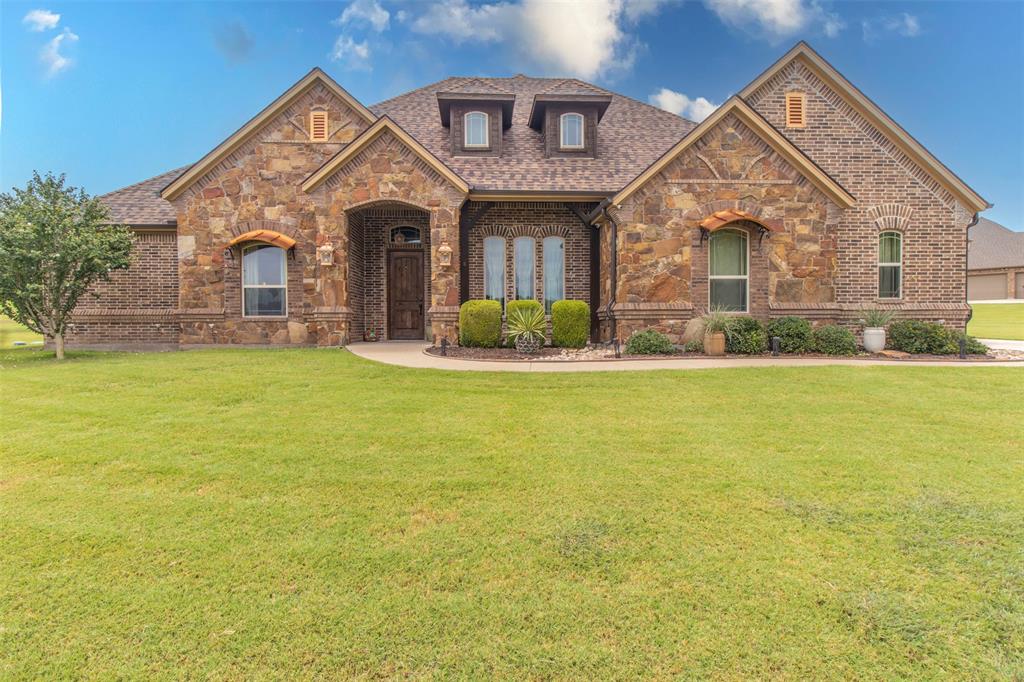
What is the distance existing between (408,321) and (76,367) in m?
8.45

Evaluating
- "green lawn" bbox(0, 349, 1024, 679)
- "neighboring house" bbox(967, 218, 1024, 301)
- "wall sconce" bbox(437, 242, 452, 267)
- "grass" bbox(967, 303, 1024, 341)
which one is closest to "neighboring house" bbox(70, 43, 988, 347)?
"wall sconce" bbox(437, 242, 452, 267)

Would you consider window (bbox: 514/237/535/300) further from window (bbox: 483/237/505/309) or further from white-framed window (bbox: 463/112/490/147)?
white-framed window (bbox: 463/112/490/147)

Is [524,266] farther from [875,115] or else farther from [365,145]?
[875,115]

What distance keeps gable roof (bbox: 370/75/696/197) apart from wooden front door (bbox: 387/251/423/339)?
126 inches

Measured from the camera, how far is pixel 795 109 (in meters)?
15.4

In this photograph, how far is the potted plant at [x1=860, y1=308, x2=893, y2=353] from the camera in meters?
13.1

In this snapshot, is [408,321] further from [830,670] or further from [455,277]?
[830,670]

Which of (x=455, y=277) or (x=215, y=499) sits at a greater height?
(x=455, y=277)

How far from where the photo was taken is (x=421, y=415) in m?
6.57

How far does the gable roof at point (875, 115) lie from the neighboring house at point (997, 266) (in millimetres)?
43284

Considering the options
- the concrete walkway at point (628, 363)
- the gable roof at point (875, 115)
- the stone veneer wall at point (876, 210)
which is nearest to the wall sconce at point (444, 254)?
the concrete walkway at point (628, 363)

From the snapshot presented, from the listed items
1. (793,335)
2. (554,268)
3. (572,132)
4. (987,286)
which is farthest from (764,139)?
(987,286)

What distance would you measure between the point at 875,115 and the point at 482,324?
12.5 metres

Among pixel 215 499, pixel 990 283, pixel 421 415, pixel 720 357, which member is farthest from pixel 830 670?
pixel 990 283
